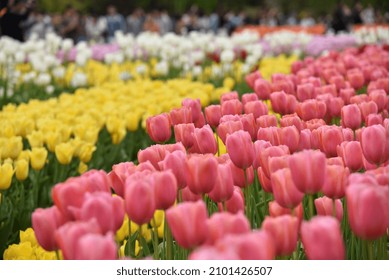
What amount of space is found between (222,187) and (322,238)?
54 cm

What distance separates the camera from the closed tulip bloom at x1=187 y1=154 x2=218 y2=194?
181cm

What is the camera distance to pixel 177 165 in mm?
1937

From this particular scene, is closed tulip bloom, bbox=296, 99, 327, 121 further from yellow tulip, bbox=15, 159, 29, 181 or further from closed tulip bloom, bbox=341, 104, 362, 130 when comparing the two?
yellow tulip, bbox=15, 159, 29, 181

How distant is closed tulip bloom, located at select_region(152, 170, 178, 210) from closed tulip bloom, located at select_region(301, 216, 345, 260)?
0.45 metres

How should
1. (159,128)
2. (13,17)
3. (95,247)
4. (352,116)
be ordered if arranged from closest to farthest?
(95,247) < (159,128) < (352,116) < (13,17)

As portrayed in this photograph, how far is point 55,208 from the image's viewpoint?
5.45ft

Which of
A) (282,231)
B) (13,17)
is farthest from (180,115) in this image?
(13,17)

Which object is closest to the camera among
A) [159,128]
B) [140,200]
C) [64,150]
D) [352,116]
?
[140,200]

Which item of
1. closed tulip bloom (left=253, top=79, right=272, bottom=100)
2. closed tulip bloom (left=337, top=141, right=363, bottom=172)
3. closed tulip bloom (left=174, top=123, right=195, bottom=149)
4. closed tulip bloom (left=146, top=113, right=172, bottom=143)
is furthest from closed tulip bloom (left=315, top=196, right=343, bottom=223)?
closed tulip bloom (left=253, top=79, right=272, bottom=100)

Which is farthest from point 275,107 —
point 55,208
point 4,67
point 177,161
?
point 4,67

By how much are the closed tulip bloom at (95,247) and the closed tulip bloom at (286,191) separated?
54cm

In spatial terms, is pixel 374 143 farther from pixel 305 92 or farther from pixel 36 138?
pixel 36 138
